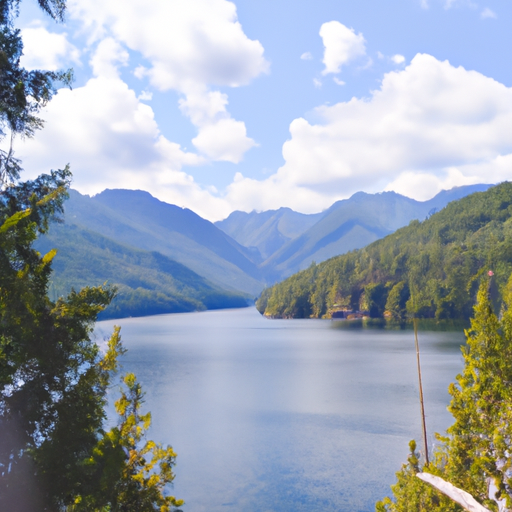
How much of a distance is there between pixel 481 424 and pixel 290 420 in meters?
31.3

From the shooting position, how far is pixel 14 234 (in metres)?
10.0

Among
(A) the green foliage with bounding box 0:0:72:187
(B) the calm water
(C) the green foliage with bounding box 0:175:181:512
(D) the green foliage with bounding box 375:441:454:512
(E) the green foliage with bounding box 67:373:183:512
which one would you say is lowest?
(B) the calm water

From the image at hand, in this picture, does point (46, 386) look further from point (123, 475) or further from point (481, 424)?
point (481, 424)

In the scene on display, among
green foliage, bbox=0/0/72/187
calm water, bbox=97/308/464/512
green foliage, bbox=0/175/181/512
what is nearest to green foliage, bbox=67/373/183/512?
green foliage, bbox=0/175/181/512

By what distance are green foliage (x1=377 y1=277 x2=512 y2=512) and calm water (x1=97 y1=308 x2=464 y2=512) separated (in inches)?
520

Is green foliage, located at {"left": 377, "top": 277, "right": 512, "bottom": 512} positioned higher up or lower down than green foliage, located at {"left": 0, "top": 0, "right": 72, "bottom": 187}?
lower down

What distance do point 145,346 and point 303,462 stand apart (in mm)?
72337

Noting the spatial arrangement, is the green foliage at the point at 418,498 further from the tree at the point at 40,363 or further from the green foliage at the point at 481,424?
the tree at the point at 40,363

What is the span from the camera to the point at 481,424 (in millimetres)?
14180

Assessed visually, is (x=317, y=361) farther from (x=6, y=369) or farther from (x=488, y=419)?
(x=6, y=369)

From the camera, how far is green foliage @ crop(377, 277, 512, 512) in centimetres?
1271

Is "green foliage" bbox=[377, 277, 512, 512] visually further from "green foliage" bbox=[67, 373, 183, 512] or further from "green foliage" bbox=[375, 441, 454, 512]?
"green foliage" bbox=[67, 373, 183, 512]

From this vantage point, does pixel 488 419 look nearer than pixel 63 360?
No

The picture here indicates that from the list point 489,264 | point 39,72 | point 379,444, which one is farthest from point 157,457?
point 489,264
